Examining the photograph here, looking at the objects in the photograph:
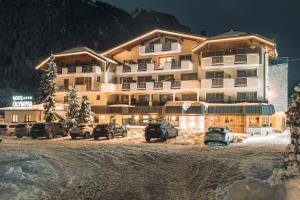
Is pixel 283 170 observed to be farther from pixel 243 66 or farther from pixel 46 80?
pixel 46 80

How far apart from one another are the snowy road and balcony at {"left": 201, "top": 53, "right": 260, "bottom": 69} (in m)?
24.8

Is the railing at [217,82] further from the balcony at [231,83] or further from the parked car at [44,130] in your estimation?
the parked car at [44,130]

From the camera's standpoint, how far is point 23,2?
120m

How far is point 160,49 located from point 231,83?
468 inches

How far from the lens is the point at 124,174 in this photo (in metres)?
15.3

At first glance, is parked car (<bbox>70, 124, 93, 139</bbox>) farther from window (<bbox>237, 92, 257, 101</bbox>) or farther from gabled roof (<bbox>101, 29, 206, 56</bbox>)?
gabled roof (<bbox>101, 29, 206, 56</bbox>)

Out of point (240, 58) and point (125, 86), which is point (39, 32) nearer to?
point (125, 86)

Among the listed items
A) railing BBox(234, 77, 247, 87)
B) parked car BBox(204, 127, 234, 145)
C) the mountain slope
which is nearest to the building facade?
railing BBox(234, 77, 247, 87)

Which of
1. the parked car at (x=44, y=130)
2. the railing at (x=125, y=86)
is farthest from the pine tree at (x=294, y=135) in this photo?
the railing at (x=125, y=86)

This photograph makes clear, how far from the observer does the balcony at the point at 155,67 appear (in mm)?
49281

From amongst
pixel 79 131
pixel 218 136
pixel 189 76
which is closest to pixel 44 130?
pixel 79 131

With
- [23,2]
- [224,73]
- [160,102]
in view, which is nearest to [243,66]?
[224,73]

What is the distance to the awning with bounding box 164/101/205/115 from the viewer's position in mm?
44781

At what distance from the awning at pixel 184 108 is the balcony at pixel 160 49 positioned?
8.11 m
